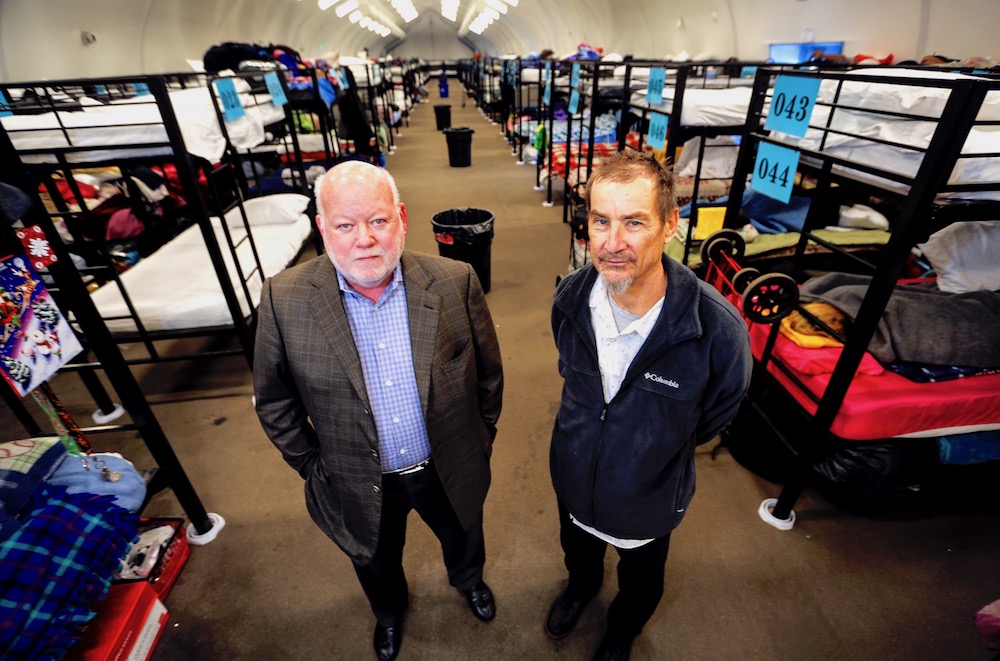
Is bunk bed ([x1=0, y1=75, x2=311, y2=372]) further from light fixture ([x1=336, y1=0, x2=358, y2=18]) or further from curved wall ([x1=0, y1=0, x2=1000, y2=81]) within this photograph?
light fixture ([x1=336, y1=0, x2=358, y2=18])

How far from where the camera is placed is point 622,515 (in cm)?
158

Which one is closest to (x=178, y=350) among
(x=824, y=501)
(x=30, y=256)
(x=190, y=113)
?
(x=190, y=113)

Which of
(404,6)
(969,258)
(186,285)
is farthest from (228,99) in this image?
(404,6)

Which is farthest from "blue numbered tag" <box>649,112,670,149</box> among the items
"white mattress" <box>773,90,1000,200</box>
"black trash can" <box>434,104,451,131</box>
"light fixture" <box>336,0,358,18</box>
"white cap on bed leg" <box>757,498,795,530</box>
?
"light fixture" <box>336,0,358,18</box>

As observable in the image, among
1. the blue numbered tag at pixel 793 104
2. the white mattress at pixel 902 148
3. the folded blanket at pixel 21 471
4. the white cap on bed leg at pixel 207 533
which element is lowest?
the white cap on bed leg at pixel 207 533

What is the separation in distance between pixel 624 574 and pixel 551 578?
729mm

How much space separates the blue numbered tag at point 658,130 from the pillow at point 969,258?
2100 millimetres

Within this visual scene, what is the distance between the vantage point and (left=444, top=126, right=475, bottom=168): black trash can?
1006cm

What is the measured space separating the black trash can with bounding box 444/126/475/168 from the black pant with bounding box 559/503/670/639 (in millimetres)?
9624

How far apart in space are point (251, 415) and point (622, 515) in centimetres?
308

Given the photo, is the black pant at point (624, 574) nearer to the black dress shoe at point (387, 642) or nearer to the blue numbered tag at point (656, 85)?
the black dress shoe at point (387, 642)

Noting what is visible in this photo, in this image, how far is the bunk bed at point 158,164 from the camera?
2.84 metres

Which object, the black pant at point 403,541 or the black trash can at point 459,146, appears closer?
the black pant at point 403,541

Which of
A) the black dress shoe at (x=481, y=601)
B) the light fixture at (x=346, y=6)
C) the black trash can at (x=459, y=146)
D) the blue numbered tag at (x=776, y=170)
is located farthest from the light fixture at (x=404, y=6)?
the black dress shoe at (x=481, y=601)
